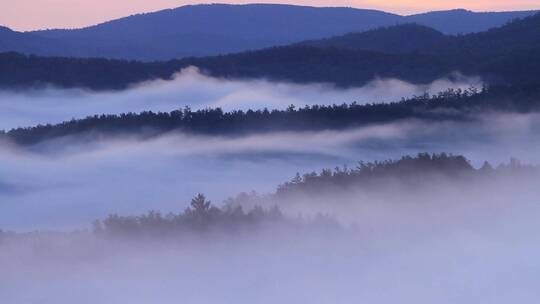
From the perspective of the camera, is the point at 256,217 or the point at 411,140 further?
the point at 411,140

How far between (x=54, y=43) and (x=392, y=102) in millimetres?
85905

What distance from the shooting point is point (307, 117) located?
7038 cm

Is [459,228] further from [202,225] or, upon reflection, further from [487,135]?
[487,135]

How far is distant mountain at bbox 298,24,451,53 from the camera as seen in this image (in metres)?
108

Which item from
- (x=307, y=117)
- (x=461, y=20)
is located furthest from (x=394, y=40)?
(x=461, y=20)

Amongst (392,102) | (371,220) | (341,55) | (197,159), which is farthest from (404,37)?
(371,220)

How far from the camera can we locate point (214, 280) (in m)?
15.3

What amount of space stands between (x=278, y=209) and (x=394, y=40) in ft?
303

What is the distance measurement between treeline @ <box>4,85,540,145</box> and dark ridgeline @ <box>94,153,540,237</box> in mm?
33205

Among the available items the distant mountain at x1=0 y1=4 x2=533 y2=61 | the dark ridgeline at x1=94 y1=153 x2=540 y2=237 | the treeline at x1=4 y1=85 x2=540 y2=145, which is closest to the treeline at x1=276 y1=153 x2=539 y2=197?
the dark ridgeline at x1=94 y1=153 x2=540 y2=237

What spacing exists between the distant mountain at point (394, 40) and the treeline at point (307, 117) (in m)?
35.0

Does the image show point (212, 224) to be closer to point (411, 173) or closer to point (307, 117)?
point (411, 173)

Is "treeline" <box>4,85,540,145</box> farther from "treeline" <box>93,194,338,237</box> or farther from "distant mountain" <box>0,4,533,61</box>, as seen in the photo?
"distant mountain" <box>0,4,533,61</box>

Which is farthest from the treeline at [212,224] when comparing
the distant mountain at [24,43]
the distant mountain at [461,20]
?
the distant mountain at [461,20]
